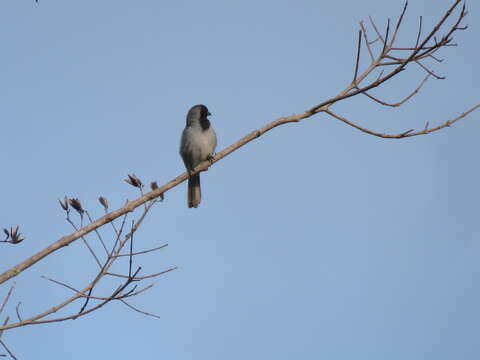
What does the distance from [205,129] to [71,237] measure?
484cm

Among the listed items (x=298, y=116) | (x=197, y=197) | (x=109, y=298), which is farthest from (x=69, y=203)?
(x=197, y=197)

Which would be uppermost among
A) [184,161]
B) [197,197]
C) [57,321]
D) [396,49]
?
[184,161]

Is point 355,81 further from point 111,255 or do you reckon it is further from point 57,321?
point 57,321

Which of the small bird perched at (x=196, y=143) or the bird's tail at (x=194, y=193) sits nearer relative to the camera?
the small bird perched at (x=196, y=143)

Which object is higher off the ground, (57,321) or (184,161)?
(184,161)

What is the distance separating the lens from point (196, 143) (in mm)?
8055

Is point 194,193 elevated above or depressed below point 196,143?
below

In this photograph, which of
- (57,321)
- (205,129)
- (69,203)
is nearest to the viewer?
→ (57,321)

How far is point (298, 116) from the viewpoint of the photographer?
14.1 feet

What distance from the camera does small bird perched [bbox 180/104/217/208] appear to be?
317 inches

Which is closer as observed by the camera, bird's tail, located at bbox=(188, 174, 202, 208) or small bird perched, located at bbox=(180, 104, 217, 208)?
small bird perched, located at bbox=(180, 104, 217, 208)

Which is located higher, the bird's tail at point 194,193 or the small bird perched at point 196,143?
the small bird perched at point 196,143

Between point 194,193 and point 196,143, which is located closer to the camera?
point 196,143

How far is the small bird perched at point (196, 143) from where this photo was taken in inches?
317
